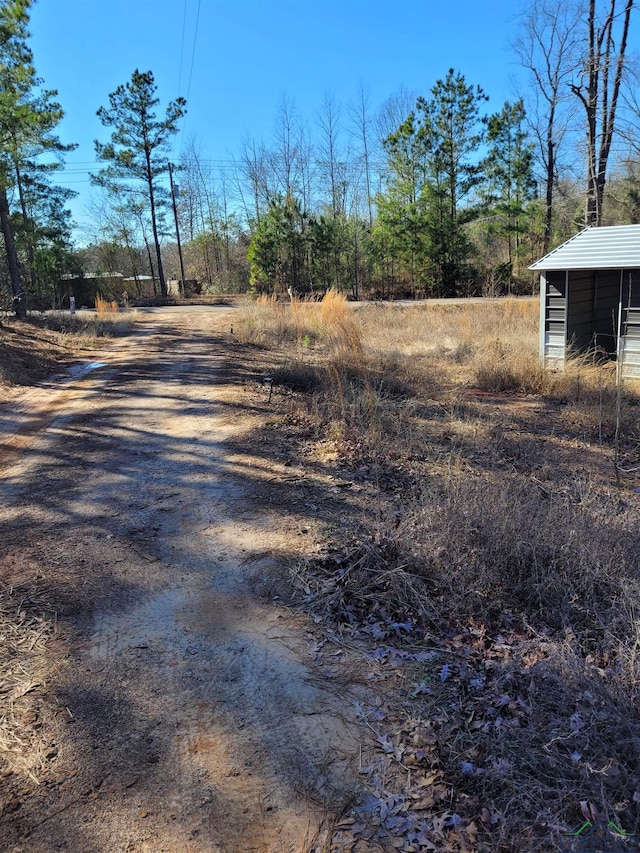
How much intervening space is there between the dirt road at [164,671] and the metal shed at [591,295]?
21.7 ft

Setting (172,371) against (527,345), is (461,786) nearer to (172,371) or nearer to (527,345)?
(172,371)

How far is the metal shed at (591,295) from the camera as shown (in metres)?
9.05

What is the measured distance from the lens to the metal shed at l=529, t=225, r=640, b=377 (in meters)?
9.05

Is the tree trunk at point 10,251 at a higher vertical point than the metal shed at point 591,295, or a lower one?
higher

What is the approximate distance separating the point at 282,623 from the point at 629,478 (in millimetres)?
3928

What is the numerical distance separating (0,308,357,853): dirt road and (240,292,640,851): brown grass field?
0.28 meters

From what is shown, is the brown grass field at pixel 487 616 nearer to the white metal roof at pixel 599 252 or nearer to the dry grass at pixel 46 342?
the white metal roof at pixel 599 252

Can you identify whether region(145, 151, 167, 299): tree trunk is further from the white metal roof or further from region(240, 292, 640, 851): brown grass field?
region(240, 292, 640, 851): brown grass field

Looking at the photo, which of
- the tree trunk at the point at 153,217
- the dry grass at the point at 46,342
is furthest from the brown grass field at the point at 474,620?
the tree trunk at the point at 153,217

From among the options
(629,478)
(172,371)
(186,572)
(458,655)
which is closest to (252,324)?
(172,371)

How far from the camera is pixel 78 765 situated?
217cm

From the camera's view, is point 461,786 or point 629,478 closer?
point 461,786

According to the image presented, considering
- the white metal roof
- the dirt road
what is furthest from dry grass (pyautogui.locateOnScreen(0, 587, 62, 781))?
the white metal roof

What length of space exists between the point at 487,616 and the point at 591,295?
9213 millimetres
